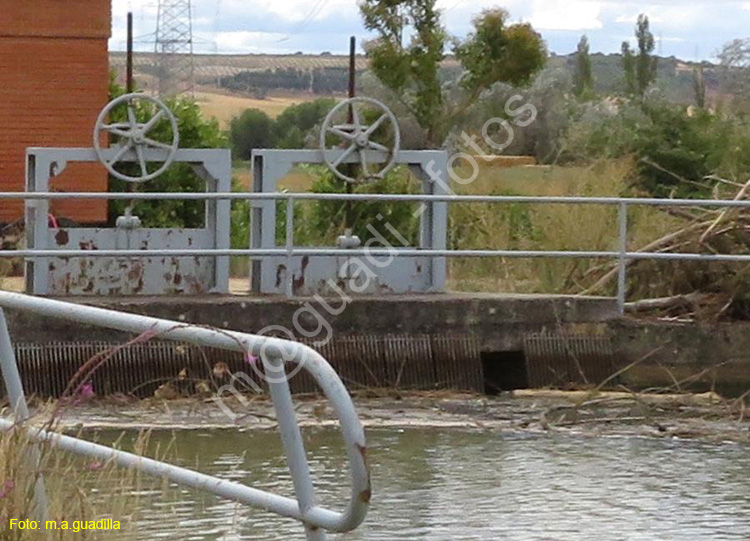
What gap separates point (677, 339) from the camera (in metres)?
13.7

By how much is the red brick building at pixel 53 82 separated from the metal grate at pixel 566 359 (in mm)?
5922

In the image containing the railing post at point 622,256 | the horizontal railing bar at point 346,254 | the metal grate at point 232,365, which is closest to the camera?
the metal grate at point 232,365

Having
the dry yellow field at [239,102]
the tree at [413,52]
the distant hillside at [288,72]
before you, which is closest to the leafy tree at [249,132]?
the dry yellow field at [239,102]

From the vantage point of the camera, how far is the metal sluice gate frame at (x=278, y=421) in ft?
13.8

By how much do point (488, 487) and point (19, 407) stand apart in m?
4.46

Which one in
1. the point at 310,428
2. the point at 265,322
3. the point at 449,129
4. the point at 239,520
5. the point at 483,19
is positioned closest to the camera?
the point at 239,520

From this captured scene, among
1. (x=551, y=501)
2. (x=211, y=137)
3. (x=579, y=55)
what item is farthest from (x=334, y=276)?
(x=579, y=55)

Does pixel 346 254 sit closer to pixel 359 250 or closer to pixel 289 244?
pixel 359 250

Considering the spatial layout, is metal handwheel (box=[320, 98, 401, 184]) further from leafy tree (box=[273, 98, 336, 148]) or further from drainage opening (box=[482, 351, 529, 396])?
leafy tree (box=[273, 98, 336, 148])

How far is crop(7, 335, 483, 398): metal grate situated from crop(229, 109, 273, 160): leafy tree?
107ft

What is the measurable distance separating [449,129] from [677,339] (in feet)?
54.8

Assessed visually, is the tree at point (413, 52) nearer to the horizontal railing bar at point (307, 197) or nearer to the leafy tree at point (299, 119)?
the horizontal railing bar at point (307, 197)

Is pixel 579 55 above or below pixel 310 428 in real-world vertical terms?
above

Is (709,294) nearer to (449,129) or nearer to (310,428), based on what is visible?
(310,428)
